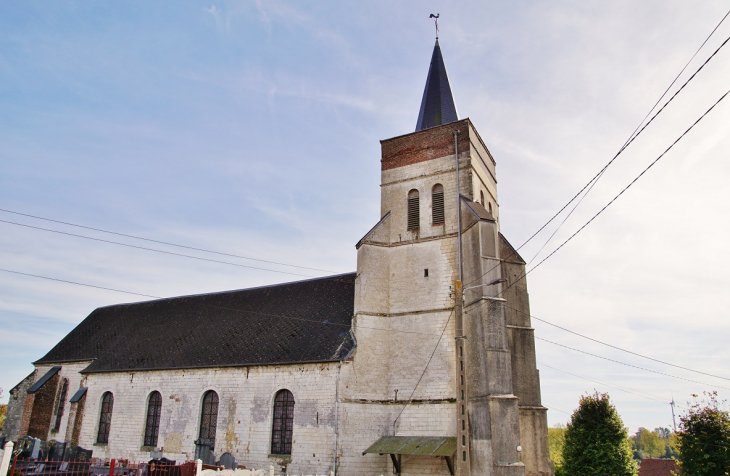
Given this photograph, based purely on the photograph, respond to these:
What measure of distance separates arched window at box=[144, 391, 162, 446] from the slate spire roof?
56.1 ft

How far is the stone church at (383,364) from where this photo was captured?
680 inches

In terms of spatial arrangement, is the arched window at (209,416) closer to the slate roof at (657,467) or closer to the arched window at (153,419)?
the arched window at (153,419)

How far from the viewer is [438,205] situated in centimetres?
2105

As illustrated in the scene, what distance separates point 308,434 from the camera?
18.5m

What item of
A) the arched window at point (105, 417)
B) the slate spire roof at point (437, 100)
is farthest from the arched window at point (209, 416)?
the slate spire roof at point (437, 100)

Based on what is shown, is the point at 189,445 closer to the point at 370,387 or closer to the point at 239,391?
the point at 239,391

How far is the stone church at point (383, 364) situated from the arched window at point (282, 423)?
55 mm

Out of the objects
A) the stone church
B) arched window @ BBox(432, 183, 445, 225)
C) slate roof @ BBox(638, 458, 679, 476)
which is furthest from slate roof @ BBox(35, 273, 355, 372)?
slate roof @ BBox(638, 458, 679, 476)

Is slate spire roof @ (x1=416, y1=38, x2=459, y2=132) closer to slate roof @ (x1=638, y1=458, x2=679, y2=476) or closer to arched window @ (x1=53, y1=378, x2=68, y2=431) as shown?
arched window @ (x1=53, y1=378, x2=68, y2=431)

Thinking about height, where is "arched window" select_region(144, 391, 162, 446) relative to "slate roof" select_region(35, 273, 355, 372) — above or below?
below

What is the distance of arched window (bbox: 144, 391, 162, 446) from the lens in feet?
74.5

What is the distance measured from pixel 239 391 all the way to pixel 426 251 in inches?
375

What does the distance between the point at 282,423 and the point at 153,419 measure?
7.29 metres

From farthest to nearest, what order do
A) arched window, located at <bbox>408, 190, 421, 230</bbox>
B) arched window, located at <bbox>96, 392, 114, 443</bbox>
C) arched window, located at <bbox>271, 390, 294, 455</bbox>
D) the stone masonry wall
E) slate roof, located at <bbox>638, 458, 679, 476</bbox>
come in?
slate roof, located at <bbox>638, 458, 679, 476</bbox>
arched window, located at <bbox>96, 392, 114, 443</bbox>
arched window, located at <bbox>408, 190, 421, 230</bbox>
arched window, located at <bbox>271, 390, 294, 455</bbox>
the stone masonry wall
